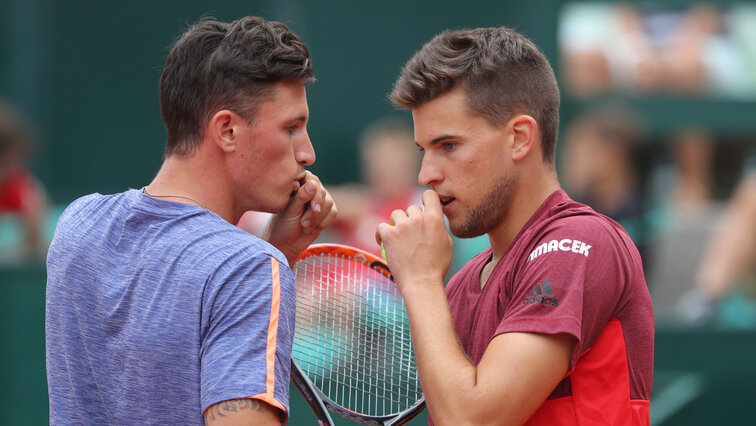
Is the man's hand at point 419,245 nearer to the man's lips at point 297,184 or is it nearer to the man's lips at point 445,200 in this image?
the man's lips at point 445,200

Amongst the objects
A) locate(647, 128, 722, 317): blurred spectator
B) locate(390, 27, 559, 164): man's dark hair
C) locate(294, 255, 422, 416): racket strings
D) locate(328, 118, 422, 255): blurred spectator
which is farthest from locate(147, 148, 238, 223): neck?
locate(647, 128, 722, 317): blurred spectator

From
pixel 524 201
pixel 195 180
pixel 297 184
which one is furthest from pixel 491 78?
pixel 195 180

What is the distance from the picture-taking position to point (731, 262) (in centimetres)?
609

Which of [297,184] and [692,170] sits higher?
[297,184]

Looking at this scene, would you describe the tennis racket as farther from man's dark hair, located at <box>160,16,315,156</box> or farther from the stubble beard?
man's dark hair, located at <box>160,16,315,156</box>

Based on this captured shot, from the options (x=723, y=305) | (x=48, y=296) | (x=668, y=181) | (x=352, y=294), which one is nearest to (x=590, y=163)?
(x=723, y=305)

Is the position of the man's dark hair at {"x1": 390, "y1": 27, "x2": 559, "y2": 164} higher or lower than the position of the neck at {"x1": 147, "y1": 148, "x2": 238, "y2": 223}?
higher

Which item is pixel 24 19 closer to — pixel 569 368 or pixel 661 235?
pixel 661 235

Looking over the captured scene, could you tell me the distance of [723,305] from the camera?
6.15m

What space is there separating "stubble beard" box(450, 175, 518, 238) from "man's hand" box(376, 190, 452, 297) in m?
0.08

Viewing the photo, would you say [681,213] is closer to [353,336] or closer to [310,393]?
[353,336]

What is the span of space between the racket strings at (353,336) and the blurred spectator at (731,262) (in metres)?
3.46

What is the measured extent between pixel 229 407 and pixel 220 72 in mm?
868

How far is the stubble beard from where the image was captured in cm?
255
